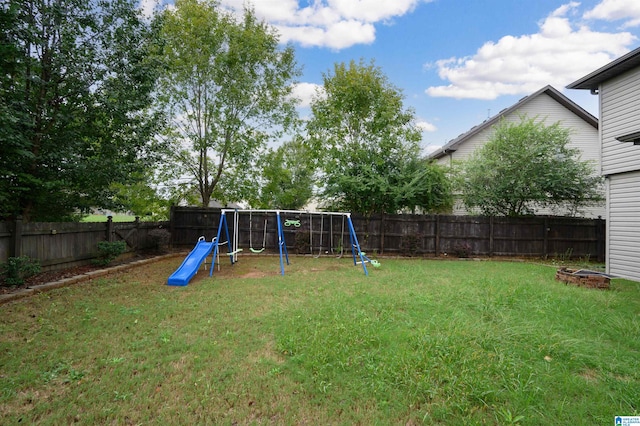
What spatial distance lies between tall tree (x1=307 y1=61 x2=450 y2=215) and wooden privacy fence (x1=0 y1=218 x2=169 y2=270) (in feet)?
24.0

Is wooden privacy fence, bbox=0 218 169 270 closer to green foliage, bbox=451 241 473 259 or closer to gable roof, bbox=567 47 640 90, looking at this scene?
green foliage, bbox=451 241 473 259

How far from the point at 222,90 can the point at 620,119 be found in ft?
40.8

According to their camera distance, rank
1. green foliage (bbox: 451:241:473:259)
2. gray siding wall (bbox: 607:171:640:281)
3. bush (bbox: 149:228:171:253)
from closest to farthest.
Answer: gray siding wall (bbox: 607:171:640:281), bush (bbox: 149:228:171:253), green foliage (bbox: 451:241:473:259)

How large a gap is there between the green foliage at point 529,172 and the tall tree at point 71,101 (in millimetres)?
11427

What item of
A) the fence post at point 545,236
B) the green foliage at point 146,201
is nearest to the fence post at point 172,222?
the green foliage at point 146,201

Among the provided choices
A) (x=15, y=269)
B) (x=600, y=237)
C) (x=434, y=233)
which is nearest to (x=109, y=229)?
(x=15, y=269)

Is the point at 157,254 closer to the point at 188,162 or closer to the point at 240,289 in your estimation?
the point at 188,162

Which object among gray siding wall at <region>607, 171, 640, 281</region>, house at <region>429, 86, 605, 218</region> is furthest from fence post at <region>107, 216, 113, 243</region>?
house at <region>429, 86, 605, 218</region>

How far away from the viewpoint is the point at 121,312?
4344 millimetres

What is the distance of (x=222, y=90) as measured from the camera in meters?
11.7

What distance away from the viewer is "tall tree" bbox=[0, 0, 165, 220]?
5.29m

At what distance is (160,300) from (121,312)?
0.72 m

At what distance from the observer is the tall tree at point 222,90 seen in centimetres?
1110

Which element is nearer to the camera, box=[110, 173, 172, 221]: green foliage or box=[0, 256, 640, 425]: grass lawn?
box=[0, 256, 640, 425]: grass lawn
